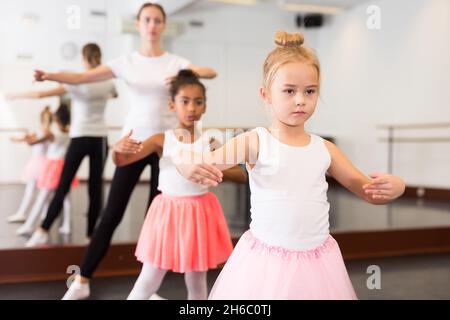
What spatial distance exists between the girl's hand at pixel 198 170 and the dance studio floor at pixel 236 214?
0.76 m

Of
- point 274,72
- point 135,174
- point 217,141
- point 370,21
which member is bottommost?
point 135,174

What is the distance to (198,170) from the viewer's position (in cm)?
92

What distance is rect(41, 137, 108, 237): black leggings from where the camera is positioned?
2.49 metres

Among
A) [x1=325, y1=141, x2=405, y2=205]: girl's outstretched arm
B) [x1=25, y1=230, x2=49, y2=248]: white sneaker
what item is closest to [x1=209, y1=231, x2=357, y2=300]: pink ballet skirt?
[x1=325, y1=141, x2=405, y2=205]: girl's outstretched arm

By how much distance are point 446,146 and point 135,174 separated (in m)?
4.08

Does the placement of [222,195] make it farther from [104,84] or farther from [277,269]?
[277,269]

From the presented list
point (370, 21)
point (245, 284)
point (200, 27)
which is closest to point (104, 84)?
point (200, 27)

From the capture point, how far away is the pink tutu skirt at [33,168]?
2.54 m

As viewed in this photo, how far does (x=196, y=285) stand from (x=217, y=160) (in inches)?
36.1

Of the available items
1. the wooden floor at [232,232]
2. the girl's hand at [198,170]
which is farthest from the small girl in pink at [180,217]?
the girl's hand at [198,170]

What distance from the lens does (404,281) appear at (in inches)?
98.8

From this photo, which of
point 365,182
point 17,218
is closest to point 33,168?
point 17,218

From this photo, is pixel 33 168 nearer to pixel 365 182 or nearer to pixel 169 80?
pixel 169 80

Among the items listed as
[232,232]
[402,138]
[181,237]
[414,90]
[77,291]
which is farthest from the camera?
[402,138]
